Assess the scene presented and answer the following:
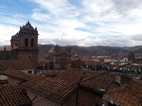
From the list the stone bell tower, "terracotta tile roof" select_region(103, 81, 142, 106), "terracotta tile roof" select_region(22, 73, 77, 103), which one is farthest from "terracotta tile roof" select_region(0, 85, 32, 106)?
the stone bell tower

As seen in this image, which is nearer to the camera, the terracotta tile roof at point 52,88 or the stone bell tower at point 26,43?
the terracotta tile roof at point 52,88

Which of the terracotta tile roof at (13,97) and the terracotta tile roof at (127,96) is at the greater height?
the terracotta tile roof at (127,96)

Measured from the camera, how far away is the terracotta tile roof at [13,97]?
14.3 meters

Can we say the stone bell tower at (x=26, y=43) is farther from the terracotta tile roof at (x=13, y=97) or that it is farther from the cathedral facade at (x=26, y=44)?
the terracotta tile roof at (x=13, y=97)

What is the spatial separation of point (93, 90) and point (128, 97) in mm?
3014

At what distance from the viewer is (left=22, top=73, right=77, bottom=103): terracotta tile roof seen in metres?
13.7

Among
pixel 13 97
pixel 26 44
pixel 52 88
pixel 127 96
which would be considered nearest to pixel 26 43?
pixel 26 44

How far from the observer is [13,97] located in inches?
588

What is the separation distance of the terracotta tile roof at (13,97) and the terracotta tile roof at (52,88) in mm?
730

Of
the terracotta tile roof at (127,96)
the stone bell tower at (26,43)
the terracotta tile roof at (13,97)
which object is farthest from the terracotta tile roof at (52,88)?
the stone bell tower at (26,43)

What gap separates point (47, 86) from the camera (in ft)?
51.1

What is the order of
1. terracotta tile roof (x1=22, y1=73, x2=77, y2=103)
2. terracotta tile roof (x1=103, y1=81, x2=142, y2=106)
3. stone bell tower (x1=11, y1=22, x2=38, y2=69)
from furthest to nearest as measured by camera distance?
1. stone bell tower (x1=11, y1=22, x2=38, y2=69)
2. terracotta tile roof (x1=22, y1=73, x2=77, y2=103)
3. terracotta tile roof (x1=103, y1=81, x2=142, y2=106)

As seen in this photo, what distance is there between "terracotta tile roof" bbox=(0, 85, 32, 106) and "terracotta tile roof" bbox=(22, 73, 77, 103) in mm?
730

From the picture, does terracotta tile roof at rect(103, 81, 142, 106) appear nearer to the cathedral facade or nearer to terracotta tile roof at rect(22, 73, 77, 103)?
terracotta tile roof at rect(22, 73, 77, 103)
